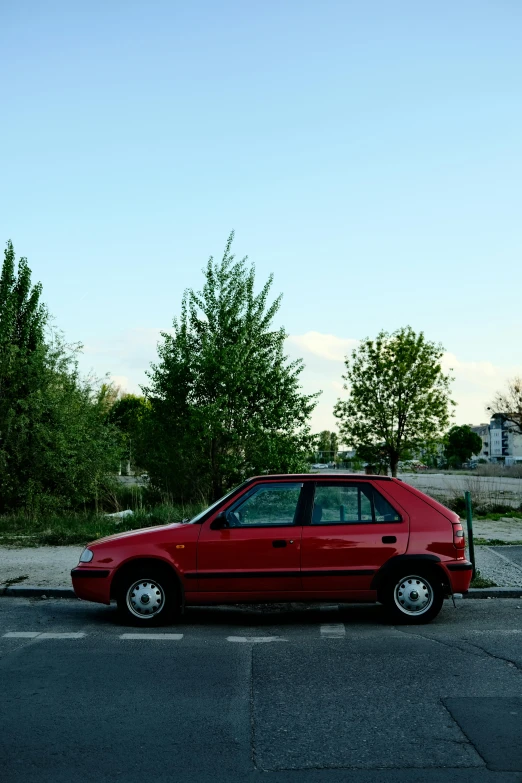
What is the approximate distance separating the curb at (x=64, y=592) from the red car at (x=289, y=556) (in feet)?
6.42

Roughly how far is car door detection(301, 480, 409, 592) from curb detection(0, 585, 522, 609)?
242 cm

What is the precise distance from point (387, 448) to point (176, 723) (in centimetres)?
2862

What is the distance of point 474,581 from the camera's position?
35.7 feet

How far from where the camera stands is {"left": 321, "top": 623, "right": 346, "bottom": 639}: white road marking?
8242 millimetres

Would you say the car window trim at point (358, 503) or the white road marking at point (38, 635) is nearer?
the white road marking at point (38, 635)

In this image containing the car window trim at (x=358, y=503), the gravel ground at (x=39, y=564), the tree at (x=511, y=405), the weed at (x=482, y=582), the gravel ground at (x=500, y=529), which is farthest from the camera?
the tree at (x=511, y=405)

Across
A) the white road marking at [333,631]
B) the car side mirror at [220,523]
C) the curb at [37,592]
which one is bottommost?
the white road marking at [333,631]

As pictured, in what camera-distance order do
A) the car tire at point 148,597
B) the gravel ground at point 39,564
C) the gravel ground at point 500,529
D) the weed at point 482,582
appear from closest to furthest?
the car tire at point 148,597 < the weed at point 482,582 < the gravel ground at point 39,564 < the gravel ground at point 500,529

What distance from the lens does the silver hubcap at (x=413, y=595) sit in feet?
28.3

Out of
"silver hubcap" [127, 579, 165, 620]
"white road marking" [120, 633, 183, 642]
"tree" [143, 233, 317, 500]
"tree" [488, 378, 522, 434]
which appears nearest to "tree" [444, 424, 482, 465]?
"tree" [488, 378, 522, 434]

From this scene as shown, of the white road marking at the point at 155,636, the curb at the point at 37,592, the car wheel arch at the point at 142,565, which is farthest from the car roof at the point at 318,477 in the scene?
the curb at the point at 37,592

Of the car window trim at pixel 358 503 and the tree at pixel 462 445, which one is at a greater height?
the tree at pixel 462 445

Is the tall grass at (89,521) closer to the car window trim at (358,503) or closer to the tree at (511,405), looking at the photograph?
the car window trim at (358,503)

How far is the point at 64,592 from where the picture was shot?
1053 centimetres
